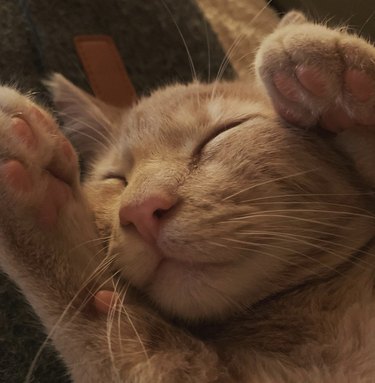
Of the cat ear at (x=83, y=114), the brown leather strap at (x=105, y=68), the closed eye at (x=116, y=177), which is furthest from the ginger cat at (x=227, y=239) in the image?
the brown leather strap at (x=105, y=68)

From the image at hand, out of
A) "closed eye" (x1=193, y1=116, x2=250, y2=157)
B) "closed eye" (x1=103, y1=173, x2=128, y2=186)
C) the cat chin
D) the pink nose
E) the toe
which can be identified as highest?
the toe

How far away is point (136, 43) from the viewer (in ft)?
5.57

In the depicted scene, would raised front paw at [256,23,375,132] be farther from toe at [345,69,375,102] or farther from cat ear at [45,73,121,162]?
cat ear at [45,73,121,162]

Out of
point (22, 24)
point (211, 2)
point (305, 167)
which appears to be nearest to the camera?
point (305, 167)

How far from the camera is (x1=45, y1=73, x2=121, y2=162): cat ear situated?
1333 mm

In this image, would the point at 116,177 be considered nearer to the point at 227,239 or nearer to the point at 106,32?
the point at 227,239

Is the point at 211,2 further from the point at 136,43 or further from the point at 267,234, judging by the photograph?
the point at 267,234

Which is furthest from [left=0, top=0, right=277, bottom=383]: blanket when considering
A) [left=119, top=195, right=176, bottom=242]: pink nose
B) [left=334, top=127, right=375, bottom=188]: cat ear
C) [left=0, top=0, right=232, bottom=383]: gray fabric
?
[left=119, top=195, right=176, bottom=242]: pink nose

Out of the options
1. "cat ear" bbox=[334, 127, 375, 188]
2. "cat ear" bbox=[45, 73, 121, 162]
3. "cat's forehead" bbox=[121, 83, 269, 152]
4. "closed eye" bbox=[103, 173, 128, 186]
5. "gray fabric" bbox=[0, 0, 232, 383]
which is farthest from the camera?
"gray fabric" bbox=[0, 0, 232, 383]

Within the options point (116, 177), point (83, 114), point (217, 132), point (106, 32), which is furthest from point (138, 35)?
point (217, 132)

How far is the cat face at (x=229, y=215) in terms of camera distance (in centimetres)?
83

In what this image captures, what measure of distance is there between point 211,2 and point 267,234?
1.29 meters

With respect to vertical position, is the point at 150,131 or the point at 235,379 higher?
the point at 150,131

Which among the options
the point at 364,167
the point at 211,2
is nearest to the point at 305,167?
the point at 364,167
